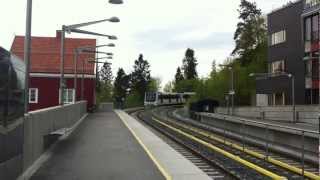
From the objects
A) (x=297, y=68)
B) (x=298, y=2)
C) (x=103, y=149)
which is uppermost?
(x=298, y=2)

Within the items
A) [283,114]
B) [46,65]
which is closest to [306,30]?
[283,114]

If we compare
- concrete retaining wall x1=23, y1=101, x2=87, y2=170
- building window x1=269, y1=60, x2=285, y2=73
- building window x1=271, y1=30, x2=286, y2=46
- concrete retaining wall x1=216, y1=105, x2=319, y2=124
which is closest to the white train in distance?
building window x1=269, y1=60, x2=285, y2=73

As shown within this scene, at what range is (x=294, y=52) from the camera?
72.8 m

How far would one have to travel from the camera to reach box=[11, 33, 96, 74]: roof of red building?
79.8 m

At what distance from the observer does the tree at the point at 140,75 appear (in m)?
180

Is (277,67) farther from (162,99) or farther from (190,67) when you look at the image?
(190,67)

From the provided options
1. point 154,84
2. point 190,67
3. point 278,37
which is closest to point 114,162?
point 278,37

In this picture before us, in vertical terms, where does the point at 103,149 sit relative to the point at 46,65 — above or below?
below

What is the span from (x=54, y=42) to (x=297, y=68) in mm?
35901

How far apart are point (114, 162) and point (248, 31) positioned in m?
108

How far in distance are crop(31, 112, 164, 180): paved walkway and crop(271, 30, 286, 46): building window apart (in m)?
51.4

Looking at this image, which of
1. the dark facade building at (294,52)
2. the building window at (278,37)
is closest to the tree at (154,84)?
the dark facade building at (294,52)

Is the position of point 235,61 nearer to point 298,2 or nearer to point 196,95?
point 196,95

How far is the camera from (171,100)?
4646 inches
